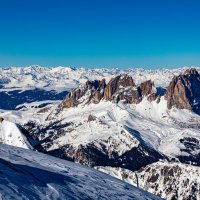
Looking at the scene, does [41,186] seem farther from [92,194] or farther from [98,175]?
[98,175]

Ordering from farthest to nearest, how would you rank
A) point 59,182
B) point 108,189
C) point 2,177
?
point 108,189 < point 59,182 < point 2,177

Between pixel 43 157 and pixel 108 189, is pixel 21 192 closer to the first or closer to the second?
pixel 108 189

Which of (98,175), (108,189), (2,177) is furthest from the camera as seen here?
(98,175)

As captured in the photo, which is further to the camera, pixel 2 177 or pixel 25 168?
pixel 25 168

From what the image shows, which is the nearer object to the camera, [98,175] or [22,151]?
[98,175]

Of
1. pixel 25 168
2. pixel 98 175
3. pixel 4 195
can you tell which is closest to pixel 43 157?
pixel 98 175

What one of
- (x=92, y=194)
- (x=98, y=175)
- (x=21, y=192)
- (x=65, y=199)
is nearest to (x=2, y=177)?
(x=21, y=192)
